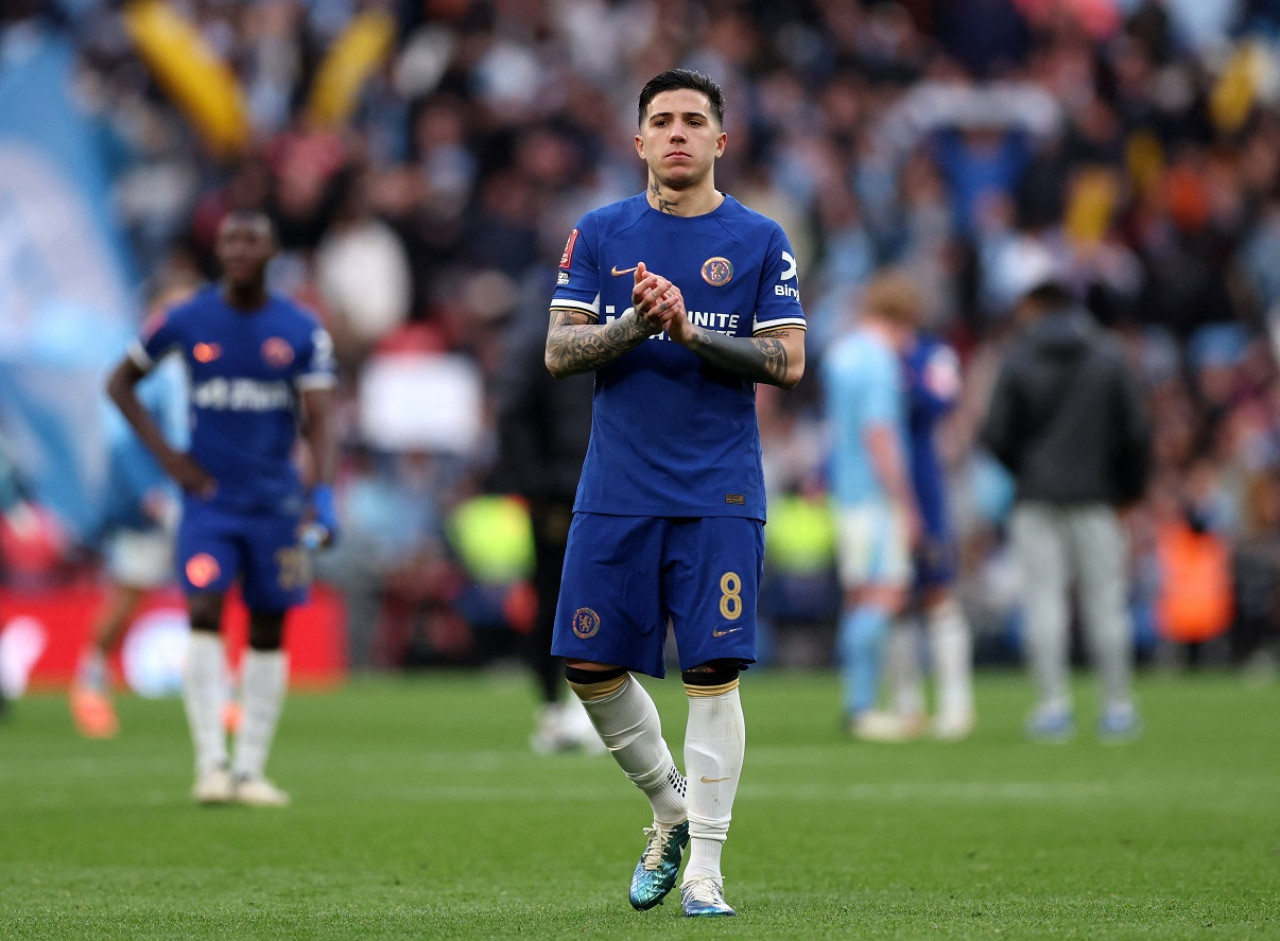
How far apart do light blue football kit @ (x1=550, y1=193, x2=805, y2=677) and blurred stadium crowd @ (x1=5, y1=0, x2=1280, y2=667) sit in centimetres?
1391

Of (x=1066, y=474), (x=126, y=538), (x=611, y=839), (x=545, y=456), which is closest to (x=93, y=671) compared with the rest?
(x=126, y=538)

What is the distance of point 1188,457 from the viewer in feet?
73.8

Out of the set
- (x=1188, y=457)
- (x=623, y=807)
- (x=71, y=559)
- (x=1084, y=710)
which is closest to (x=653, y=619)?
(x=623, y=807)

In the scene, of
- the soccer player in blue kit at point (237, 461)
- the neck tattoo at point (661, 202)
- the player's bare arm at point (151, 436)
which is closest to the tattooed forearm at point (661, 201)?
the neck tattoo at point (661, 202)

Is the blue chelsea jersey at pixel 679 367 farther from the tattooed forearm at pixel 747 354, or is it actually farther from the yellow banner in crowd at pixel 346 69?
the yellow banner in crowd at pixel 346 69

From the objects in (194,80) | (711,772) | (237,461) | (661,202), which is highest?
(194,80)

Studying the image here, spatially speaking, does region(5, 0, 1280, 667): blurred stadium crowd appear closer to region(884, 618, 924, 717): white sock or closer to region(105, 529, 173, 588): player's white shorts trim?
region(105, 529, 173, 588): player's white shorts trim

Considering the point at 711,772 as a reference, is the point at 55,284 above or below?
above

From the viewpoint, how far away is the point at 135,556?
14703 mm

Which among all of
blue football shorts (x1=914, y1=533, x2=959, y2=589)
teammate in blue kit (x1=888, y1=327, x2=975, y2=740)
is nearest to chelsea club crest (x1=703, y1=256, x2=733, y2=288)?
teammate in blue kit (x1=888, y1=327, x2=975, y2=740)

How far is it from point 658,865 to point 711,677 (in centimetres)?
59

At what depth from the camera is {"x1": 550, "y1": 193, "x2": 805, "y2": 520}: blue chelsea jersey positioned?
6156 mm

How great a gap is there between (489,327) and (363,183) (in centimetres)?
191

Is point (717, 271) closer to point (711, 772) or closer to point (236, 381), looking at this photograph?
point (711, 772)
